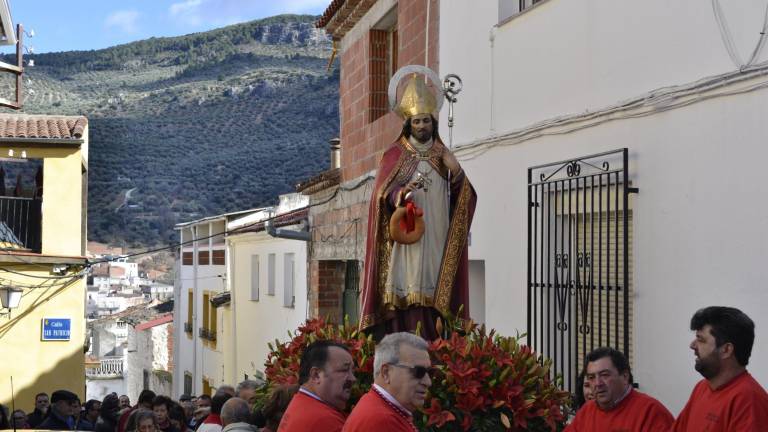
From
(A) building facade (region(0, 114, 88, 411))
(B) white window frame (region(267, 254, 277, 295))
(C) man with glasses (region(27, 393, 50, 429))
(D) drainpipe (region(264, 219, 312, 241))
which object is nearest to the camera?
(C) man with glasses (region(27, 393, 50, 429))

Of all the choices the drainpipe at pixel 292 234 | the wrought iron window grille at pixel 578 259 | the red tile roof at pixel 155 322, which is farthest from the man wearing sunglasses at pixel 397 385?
the red tile roof at pixel 155 322

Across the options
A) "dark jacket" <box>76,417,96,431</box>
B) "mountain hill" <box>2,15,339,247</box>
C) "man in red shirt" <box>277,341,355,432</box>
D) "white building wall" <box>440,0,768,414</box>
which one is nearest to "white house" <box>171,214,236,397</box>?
"dark jacket" <box>76,417,96,431</box>

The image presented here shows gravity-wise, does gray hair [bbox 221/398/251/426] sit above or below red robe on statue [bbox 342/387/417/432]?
below

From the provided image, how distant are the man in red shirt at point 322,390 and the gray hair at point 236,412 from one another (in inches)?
58.0

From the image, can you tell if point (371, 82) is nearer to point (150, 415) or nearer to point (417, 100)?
point (150, 415)

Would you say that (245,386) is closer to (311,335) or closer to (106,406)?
(311,335)

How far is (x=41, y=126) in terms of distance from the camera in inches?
776

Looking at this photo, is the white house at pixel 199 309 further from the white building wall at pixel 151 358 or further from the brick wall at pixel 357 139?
the brick wall at pixel 357 139

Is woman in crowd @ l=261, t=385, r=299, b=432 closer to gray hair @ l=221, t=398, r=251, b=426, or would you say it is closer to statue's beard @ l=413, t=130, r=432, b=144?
gray hair @ l=221, t=398, r=251, b=426

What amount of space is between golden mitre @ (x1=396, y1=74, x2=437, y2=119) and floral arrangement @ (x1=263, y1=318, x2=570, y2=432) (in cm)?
137

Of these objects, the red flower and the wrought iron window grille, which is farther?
the wrought iron window grille

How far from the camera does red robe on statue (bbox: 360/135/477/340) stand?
6469 millimetres

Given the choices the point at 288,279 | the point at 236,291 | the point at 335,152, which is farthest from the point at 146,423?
the point at 236,291

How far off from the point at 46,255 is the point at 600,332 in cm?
1297
